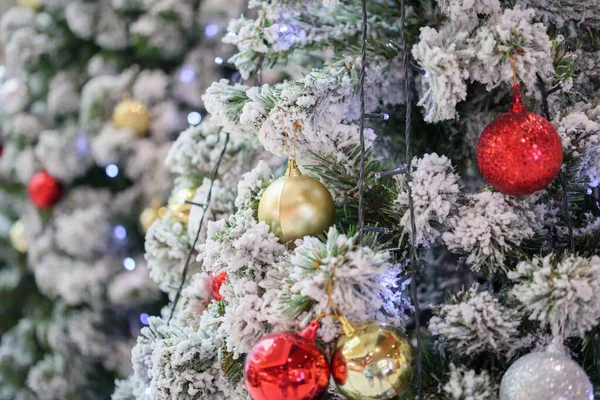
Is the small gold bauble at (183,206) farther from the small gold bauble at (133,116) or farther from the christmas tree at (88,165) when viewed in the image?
the small gold bauble at (133,116)

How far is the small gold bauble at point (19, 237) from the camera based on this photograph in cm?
147

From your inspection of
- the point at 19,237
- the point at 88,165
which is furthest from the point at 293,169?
the point at 19,237

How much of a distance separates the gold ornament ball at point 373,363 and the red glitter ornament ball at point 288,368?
21 millimetres

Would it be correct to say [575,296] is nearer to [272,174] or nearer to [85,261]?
[272,174]

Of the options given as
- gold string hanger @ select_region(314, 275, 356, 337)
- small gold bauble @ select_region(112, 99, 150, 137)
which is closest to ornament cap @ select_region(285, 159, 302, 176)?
gold string hanger @ select_region(314, 275, 356, 337)

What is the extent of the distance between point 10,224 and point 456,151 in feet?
4.30

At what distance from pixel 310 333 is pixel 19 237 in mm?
1228

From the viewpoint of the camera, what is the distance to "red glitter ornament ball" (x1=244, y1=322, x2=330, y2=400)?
50cm

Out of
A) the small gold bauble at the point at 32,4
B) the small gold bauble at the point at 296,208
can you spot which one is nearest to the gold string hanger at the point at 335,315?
Answer: the small gold bauble at the point at 296,208

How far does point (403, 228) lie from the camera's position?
62cm

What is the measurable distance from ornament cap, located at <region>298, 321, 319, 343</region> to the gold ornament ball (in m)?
0.03

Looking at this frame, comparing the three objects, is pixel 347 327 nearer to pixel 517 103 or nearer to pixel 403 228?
pixel 403 228

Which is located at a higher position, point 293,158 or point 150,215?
point 293,158

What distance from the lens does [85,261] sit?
4.38 ft
